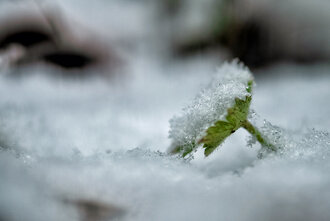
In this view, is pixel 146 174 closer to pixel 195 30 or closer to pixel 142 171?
pixel 142 171

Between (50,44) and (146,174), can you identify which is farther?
(50,44)

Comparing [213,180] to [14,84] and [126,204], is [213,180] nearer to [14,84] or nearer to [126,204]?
[126,204]

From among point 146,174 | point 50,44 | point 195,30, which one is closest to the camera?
point 146,174

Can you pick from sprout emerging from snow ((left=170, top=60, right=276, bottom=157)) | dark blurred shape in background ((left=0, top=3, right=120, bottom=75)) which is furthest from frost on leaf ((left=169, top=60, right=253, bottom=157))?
dark blurred shape in background ((left=0, top=3, right=120, bottom=75))

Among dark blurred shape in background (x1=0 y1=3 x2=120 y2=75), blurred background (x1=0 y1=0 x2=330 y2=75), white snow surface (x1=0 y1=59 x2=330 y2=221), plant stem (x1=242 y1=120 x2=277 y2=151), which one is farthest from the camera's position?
blurred background (x1=0 y1=0 x2=330 y2=75)

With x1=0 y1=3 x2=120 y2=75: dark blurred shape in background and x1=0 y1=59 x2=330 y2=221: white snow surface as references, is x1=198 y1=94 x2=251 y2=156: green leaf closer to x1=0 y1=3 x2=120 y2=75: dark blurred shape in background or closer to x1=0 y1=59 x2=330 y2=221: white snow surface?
x1=0 y1=59 x2=330 y2=221: white snow surface

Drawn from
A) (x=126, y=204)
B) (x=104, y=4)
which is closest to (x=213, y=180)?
(x=126, y=204)

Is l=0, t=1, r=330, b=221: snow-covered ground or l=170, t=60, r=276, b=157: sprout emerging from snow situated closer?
l=0, t=1, r=330, b=221: snow-covered ground

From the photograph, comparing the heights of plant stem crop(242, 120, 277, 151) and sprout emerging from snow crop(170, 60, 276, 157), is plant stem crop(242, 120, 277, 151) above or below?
below

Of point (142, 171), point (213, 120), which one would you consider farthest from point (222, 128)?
point (142, 171)
